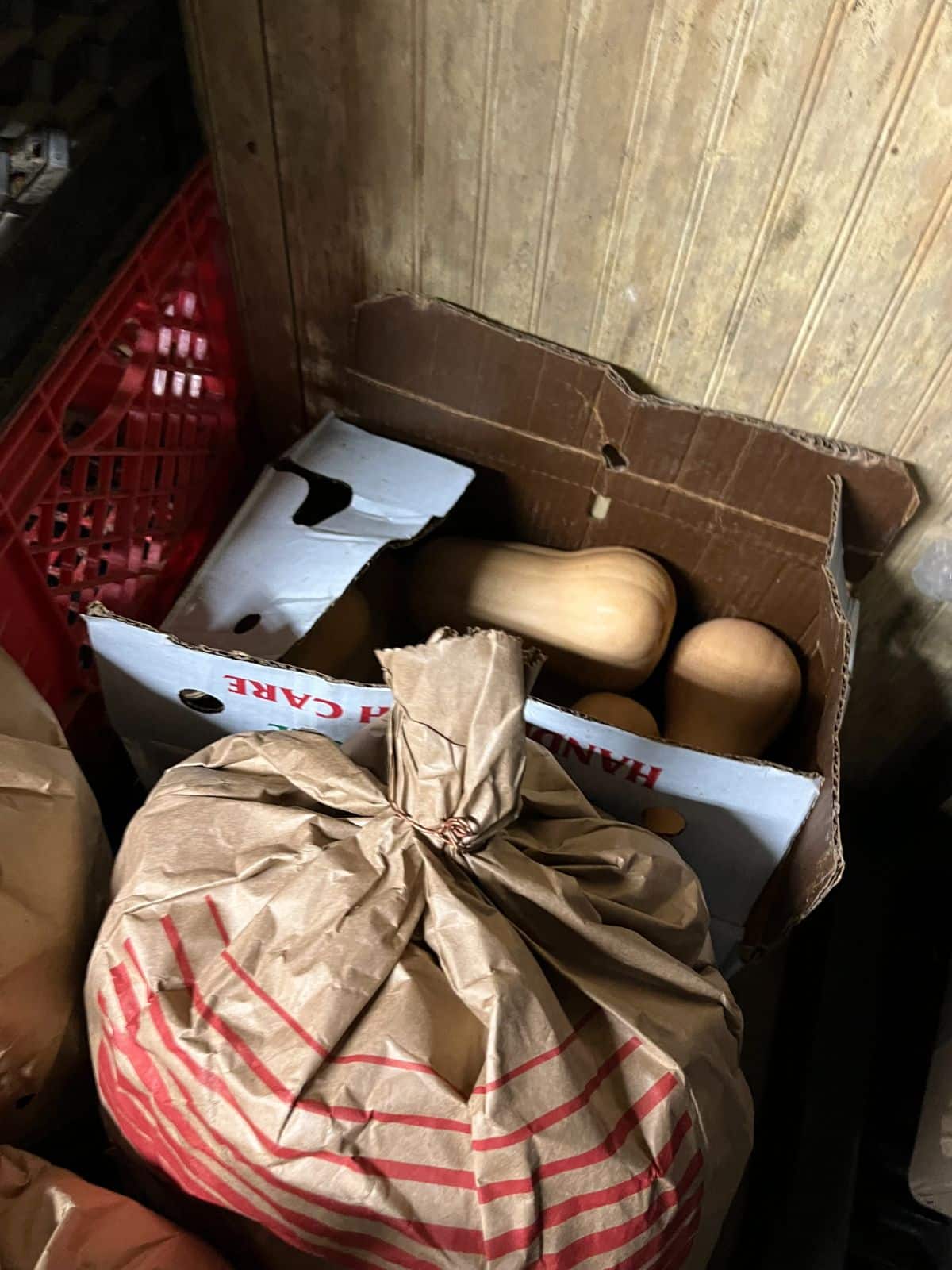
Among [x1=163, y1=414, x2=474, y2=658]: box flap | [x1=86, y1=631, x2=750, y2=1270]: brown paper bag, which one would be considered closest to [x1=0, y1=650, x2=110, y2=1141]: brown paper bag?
[x1=86, y1=631, x2=750, y2=1270]: brown paper bag

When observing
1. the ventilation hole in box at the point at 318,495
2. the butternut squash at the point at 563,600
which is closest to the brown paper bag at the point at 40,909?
the ventilation hole in box at the point at 318,495

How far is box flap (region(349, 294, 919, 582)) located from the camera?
87 cm

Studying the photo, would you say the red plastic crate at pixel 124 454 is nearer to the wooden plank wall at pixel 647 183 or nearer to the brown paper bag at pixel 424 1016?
the wooden plank wall at pixel 647 183

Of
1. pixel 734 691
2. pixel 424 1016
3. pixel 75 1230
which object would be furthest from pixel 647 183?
pixel 75 1230

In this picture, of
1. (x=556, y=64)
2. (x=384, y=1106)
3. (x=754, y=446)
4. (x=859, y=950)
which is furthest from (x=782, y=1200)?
(x=556, y=64)

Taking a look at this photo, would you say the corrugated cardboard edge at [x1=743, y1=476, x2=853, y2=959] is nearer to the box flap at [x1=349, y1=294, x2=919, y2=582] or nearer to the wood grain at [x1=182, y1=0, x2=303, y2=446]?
the box flap at [x1=349, y1=294, x2=919, y2=582]

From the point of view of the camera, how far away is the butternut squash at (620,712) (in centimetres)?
95

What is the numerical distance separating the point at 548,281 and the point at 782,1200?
969 millimetres

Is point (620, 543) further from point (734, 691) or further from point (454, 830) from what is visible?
point (454, 830)

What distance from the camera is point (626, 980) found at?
2.12 ft

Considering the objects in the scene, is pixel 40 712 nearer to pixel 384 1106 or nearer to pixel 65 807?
pixel 65 807

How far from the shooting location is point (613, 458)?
38.2 inches

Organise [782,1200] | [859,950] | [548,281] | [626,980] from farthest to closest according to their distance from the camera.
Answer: [859,950]
[782,1200]
[548,281]
[626,980]

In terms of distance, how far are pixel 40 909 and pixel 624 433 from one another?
0.67 metres
